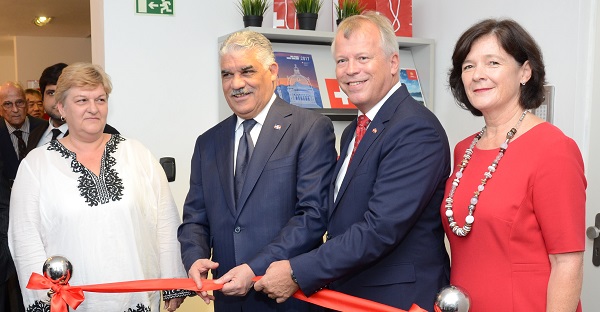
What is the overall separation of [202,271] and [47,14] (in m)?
8.78

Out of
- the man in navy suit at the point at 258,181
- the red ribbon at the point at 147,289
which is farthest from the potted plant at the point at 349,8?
the red ribbon at the point at 147,289

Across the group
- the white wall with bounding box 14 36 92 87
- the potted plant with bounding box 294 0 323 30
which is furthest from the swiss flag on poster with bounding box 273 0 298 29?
the white wall with bounding box 14 36 92 87

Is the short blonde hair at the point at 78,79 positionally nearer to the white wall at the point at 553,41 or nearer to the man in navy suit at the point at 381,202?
the man in navy suit at the point at 381,202

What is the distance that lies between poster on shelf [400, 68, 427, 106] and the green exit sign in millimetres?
1678

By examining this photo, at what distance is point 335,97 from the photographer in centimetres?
480

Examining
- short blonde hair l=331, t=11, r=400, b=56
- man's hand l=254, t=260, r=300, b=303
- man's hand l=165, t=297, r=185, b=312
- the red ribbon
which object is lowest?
man's hand l=165, t=297, r=185, b=312

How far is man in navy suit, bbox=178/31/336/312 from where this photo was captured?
2.58m

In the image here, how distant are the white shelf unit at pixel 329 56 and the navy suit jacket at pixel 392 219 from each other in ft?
7.57

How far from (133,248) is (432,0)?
117 inches

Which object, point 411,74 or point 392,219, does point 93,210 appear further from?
point 411,74

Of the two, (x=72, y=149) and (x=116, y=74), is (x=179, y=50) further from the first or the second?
(x=72, y=149)

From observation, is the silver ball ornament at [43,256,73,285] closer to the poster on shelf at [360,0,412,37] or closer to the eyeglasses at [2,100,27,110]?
the poster on shelf at [360,0,412,37]

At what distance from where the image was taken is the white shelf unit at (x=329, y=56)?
15.3 ft

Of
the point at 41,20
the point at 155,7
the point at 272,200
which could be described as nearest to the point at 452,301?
the point at 272,200
